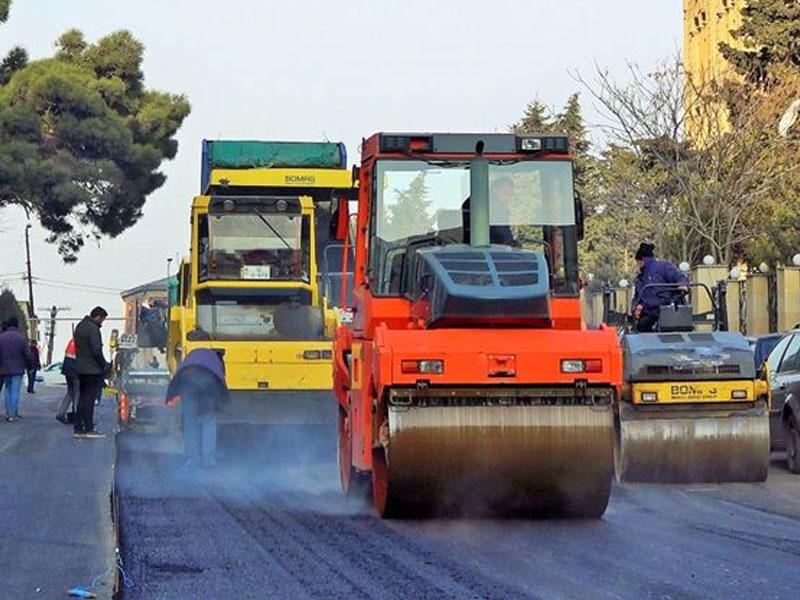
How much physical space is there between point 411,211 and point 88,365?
956cm

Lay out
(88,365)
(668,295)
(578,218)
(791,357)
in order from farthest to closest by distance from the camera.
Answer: (88,365)
(791,357)
(668,295)
(578,218)

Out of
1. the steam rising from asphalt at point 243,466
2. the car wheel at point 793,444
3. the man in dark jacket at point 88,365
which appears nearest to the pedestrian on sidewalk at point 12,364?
the man in dark jacket at point 88,365

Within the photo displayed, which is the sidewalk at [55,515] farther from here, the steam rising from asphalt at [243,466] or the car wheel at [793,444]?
the car wheel at [793,444]

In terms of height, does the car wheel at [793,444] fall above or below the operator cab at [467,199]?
below

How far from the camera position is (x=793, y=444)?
16.6 m

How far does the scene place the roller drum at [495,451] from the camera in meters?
11.2

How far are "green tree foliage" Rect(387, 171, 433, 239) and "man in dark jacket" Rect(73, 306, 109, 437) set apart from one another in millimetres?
9386

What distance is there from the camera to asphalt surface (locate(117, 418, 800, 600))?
888 cm

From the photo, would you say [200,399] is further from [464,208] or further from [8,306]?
[8,306]

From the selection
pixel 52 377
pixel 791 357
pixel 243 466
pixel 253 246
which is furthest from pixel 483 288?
pixel 52 377

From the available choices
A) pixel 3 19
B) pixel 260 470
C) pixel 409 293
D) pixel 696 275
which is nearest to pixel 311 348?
pixel 260 470

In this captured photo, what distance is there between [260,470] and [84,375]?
5.46 metres

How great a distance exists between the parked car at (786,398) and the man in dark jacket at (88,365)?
8742 millimetres

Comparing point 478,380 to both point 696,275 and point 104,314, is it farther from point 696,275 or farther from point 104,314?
point 696,275
